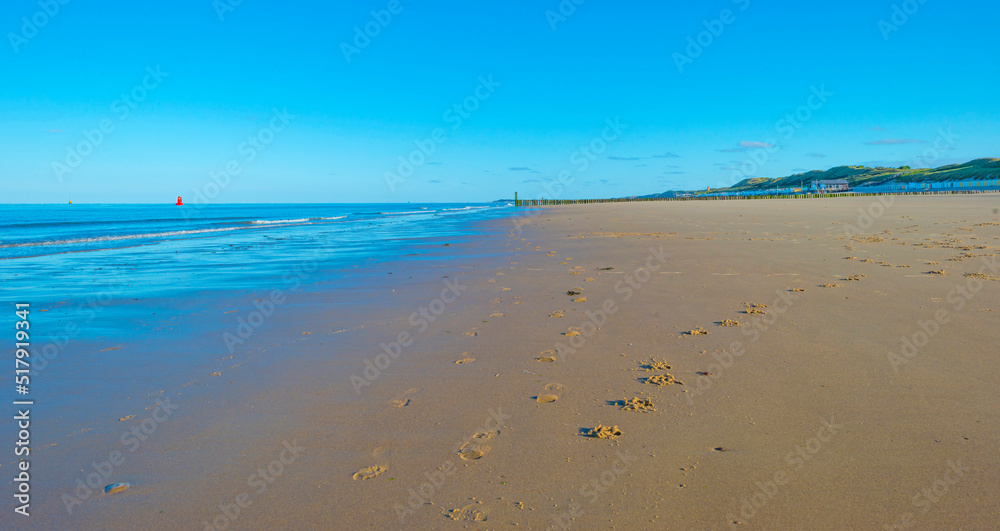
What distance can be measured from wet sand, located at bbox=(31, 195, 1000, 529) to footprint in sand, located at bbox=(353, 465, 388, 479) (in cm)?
1

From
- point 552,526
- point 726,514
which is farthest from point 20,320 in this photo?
point 726,514

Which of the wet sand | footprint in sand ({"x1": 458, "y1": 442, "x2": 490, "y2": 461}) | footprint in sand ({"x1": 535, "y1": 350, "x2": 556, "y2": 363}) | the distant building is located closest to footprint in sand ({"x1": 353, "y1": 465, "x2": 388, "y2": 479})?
the wet sand

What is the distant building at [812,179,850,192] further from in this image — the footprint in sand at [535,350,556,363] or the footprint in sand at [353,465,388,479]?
the footprint in sand at [353,465,388,479]

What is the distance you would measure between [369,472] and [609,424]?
1608 mm

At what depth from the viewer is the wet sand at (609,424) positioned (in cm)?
262

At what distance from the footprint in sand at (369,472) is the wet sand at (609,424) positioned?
0.01 m

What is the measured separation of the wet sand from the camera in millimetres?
2625

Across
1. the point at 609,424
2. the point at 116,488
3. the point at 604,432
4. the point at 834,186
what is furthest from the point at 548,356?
the point at 834,186

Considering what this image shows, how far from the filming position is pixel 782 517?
250cm

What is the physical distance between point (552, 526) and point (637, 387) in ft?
6.18

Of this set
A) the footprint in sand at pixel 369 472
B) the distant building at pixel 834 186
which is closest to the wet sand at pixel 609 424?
the footprint in sand at pixel 369 472

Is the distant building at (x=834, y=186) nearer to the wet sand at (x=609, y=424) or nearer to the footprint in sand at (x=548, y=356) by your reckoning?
the wet sand at (x=609, y=424)

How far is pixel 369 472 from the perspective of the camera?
9.77ft

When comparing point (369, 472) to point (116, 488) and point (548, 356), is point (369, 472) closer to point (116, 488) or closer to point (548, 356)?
point (116, 488)
